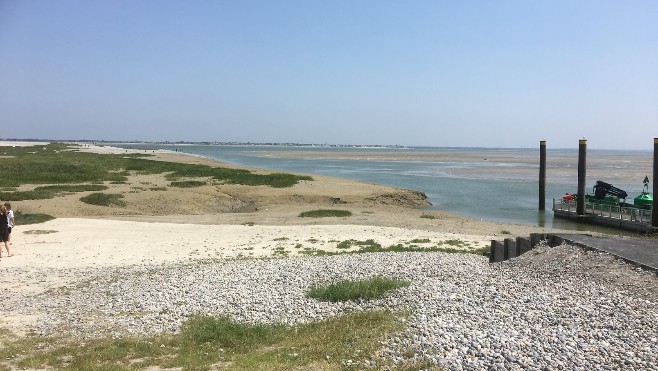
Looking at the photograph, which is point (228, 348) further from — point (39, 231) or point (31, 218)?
point (31, 218)

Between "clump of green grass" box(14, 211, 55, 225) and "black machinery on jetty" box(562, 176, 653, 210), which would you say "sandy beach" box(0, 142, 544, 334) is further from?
"black machinery on jetty" box(562, 176, 653, 210)

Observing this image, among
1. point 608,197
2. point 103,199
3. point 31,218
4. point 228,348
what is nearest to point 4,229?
point 31,218

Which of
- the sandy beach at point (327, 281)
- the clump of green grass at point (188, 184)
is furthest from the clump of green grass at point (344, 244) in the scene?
the clump of green grass at point (188, 184)

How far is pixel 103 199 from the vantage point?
35.9m

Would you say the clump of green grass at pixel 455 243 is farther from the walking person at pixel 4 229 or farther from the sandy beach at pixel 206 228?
the walking person at pixel 4 229

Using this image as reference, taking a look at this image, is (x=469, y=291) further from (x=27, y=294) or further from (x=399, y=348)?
(x=27, y=294)

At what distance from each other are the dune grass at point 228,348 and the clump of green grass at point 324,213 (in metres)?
23.3

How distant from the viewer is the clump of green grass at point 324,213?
1353 inches

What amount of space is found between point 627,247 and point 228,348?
11002mm

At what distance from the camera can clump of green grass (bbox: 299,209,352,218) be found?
34375 mm

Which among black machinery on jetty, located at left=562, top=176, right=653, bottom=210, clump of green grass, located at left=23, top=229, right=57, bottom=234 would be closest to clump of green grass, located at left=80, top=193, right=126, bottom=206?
clump of green grass, located at left=23, top=229, right=57, bottom=234

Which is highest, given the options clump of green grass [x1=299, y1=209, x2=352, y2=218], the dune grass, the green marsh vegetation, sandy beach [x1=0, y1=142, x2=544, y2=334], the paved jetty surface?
the paved jetty surface

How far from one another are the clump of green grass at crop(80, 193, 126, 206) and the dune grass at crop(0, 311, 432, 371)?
2594cm

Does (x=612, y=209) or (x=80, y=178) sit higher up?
(x=80, y=178)
